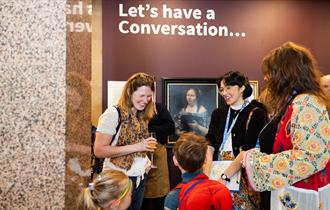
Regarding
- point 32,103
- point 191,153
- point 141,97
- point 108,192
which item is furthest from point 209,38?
point 32,103

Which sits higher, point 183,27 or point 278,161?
point 183,27

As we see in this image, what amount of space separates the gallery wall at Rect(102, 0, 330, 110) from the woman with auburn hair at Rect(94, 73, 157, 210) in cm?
187

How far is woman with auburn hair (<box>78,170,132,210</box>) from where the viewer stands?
1858 mm

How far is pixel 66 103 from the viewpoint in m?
1.72

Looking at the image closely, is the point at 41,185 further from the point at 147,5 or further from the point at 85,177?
the point at 147,5

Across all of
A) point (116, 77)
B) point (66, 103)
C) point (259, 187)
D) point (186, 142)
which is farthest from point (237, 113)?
point (116, 77)

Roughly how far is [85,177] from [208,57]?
11.0 feet

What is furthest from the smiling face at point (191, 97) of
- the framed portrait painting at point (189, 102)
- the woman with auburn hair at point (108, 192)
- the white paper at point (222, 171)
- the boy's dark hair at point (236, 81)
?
the woman with auburn hair at point (108, 192)

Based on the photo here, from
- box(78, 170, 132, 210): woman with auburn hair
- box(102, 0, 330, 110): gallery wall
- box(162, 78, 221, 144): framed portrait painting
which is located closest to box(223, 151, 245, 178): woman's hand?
box(78, 170, 132, 210): woman with auburn hair

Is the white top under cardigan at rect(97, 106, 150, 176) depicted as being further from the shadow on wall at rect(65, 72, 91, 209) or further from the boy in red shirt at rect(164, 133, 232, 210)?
the shadow on wall at rect(65, 72, 91, 209)

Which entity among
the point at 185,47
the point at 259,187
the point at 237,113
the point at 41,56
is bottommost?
the point at 259,187

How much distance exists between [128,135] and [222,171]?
750 mm

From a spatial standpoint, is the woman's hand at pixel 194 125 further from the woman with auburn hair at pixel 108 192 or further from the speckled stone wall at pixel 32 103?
the speckled stone wall at pixel 32 103

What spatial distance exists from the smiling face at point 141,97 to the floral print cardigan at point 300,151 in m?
1.12
